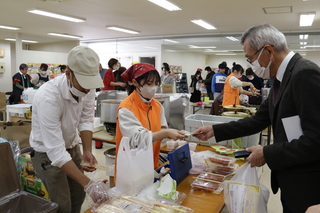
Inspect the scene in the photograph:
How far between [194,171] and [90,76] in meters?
0.89

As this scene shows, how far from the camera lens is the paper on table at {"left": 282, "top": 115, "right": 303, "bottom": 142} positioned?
1.17 m

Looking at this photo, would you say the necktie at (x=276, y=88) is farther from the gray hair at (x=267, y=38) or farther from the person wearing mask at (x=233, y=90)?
the person wearing mask at (x=233, y=90)

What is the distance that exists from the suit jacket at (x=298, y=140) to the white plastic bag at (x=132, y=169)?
0.60 metres

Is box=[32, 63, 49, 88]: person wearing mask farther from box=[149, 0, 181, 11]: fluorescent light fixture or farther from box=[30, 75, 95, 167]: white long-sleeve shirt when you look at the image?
box=[30, 75, 95, 167]: white long-sleeve shirt

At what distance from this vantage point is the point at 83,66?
1.41 metres

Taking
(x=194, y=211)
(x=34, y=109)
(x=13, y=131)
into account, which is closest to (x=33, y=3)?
(x=13, y=131)

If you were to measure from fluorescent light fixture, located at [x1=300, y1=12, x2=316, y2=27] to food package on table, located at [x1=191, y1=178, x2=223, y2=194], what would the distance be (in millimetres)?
5840

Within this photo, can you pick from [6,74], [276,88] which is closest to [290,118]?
[276,88]

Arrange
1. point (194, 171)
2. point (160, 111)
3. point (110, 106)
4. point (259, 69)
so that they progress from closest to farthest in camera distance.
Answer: point (259, 69) < point (194, 171) < point (160, 111) < point (110, 106)

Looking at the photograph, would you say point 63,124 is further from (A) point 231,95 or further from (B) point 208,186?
(A) point 231,95

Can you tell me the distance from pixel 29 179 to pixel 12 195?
219 millimetres

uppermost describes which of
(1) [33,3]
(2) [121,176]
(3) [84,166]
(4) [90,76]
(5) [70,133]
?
(1) [33,3]

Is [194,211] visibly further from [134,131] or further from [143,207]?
[134,131]

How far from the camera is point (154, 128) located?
6.11 ft
